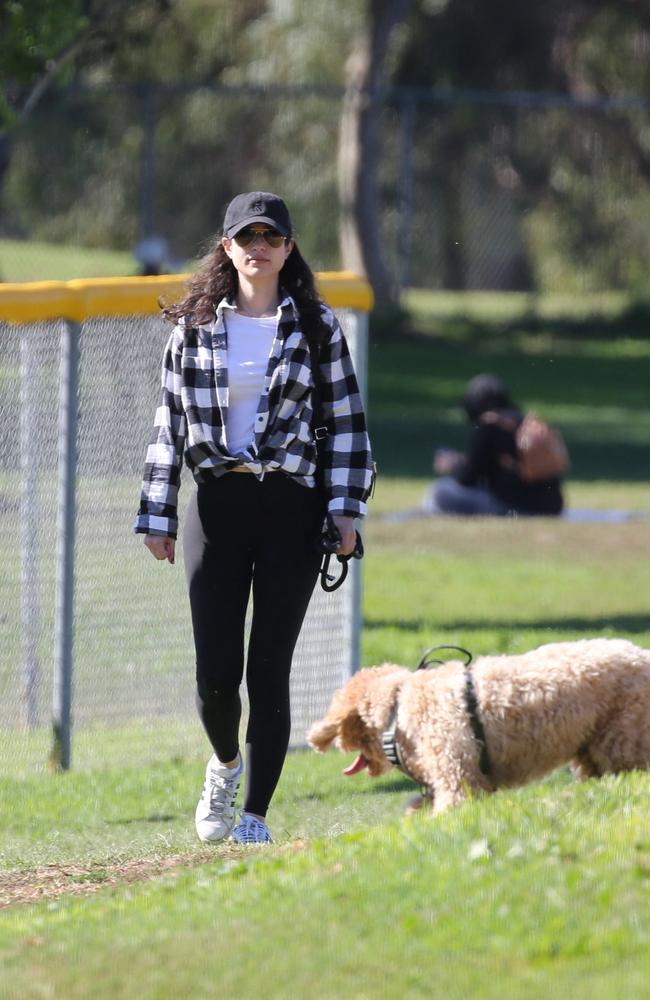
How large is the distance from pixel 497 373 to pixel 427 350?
5.30ft

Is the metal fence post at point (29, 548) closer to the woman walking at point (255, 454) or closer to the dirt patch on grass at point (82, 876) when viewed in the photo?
the dirt patch on grass at point (82, 876)

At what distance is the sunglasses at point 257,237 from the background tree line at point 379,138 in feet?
53.7

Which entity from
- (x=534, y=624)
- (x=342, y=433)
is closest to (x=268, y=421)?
(x=342, y=433)

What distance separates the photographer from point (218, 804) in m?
5.54

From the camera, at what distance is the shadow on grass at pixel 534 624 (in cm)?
1024

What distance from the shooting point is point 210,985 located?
3.71 meters

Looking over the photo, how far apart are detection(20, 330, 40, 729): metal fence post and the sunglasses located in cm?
182

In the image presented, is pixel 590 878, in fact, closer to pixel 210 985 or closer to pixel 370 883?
pixel 370 883

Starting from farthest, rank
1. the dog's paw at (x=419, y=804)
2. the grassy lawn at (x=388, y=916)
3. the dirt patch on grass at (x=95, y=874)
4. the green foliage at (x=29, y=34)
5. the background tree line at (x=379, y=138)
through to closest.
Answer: the background tree line at (x=379, y=138) < the green foliage at (x=29, y=34) < the dog's paw at (x=419, y=804) < the dirt patch on grass at (x=95, y=874) < the grassy lawn at (x=388, y=916)

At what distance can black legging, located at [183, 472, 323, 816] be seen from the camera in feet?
16.9

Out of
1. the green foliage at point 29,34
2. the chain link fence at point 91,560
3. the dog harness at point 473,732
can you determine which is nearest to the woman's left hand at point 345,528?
the dog harness at point 473,732

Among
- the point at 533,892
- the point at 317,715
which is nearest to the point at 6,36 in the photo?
the point at 317,715

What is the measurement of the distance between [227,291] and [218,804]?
1.62m

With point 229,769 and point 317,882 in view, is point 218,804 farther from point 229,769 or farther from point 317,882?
point 317,882
